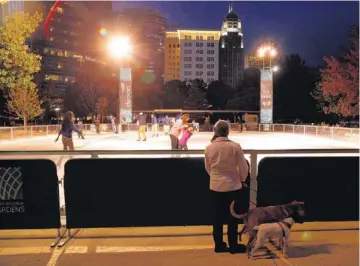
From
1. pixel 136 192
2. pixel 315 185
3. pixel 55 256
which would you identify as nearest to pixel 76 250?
pixel 55 256

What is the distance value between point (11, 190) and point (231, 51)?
169099 millimetres

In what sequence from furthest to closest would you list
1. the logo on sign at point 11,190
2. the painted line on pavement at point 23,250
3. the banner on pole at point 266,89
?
the banner on pole at point 266,89
the logo on sign at point 11,190
the painted line on pavement at point 23,250

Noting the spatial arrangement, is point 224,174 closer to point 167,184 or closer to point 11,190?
point 167,184

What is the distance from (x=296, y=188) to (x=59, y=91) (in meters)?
115

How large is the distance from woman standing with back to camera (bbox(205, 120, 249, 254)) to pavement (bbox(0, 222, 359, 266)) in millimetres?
322

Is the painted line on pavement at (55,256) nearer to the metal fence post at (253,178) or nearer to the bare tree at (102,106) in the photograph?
the metal fence post at (253,178)

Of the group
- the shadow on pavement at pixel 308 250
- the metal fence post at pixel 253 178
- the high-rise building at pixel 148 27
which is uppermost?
the high-rise building at pixel 148 27

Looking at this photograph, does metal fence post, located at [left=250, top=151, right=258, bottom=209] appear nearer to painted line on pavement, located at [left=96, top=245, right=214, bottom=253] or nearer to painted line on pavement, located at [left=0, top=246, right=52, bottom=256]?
painted line on pavement, located at [left=96, top=245, right=214, bottom=253]

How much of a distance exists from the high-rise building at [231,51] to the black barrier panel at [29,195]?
15981cm

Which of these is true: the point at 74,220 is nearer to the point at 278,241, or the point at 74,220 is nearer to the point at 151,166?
the point at 151,166

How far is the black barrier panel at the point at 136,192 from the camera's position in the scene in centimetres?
565

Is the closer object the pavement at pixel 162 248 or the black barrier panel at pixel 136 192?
the pavement at pixel 162 248

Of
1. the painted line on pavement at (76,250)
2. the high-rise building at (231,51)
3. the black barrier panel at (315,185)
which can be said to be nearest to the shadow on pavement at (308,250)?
the black barrier panel at (315,185)

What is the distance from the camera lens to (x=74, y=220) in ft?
18.7
